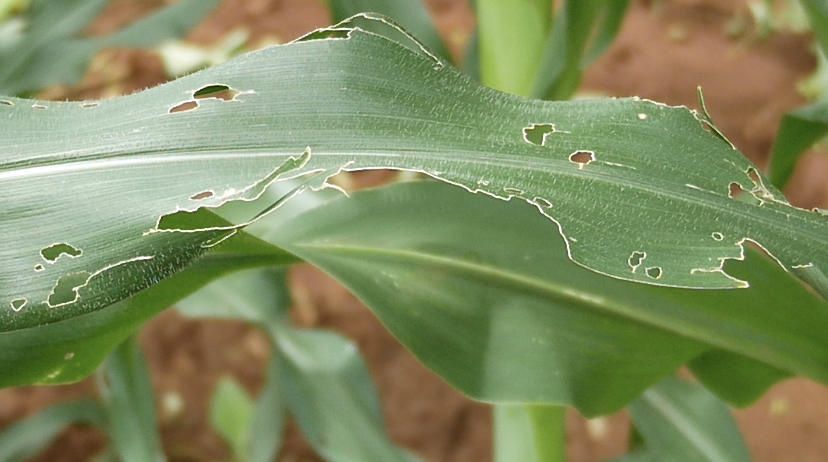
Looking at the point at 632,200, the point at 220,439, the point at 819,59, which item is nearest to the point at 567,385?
the point at 632,200

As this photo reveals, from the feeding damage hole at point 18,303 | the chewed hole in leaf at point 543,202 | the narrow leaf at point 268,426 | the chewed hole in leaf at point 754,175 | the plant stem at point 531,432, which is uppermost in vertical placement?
the chewed hole in leaf at point 543,202

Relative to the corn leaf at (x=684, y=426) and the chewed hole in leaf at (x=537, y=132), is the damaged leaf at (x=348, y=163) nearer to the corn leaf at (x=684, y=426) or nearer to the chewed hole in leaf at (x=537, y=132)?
the chewed hole in leaf at (x=537, y=132)

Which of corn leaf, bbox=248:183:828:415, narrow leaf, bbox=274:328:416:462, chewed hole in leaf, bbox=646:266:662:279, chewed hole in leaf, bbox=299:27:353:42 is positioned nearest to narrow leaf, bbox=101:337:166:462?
narrow leaf, bbox=274:328:416:462

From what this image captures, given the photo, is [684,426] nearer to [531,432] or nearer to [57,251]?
[531,432]

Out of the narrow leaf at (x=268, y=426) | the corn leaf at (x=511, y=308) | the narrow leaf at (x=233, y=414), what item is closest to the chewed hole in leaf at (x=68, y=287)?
the corn leaf at (x=511, y=308)

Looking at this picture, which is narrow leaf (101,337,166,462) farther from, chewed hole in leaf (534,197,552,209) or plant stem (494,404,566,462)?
chewed hole in leaf (534,197,552,209)

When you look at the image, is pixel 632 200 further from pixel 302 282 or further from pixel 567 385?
pixel 302 282

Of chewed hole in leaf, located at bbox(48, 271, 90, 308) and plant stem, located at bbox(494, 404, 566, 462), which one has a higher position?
chewed hole in leaf, located at bbox(48, 271, 90, 308)
